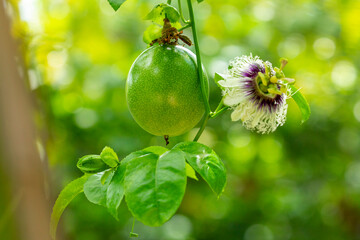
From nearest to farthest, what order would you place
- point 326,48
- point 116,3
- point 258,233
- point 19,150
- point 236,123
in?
point 19,150 < point 116,3 < point 236,123 < point 258,233 < point 326,48

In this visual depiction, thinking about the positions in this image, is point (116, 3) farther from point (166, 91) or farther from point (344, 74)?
point (344, 74)

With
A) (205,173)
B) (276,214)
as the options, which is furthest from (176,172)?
(276,214)

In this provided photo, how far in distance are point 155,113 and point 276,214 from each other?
2013 mm

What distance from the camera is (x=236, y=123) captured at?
7.76 feet

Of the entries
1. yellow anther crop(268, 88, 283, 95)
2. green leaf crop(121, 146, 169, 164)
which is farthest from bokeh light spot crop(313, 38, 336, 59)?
green leaf crop(121, 146, 169, 164)

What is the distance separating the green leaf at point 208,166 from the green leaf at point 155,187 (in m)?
0.03

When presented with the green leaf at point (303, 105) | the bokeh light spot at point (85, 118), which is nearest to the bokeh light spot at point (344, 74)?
the bokeh light spot at point (85, 118)

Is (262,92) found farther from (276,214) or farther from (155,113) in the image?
(276,214)

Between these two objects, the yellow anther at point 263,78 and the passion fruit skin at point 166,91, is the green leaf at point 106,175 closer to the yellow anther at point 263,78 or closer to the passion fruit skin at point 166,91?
the passion fruit skin at point 166,91

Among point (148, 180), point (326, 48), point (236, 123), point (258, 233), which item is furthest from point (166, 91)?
point (326, 48)

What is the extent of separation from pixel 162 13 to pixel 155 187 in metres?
0.38

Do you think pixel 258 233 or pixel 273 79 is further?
pixel 258 233

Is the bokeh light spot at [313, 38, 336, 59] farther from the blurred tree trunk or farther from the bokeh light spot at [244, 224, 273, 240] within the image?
the blurred tree trunk

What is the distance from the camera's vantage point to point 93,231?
7.29 feet
